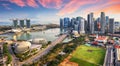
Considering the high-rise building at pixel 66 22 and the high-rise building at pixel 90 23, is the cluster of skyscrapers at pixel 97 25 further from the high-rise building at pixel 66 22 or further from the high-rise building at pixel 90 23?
the high-rise building at pixel 66 22

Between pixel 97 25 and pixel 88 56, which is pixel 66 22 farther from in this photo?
pixel 88 56

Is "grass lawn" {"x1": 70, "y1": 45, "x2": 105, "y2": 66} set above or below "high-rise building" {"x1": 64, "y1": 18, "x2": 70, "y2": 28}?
below

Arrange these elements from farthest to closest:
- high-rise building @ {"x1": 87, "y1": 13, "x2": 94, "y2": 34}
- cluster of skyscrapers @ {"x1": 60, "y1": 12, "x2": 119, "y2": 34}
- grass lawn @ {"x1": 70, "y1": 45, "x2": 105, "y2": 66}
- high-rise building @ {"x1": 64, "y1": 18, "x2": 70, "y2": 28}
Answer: high-rise building @ {"x1": 64, "y1": 18, "x2": 70, "y2": 28}
high-rise building @ {"x1": 87, "y1": 13, "x2": 94, "y2": 34}
cluster of skyscrapers @ {"x1": 60, "y1": 12, "x2": 119, "y2": 34}
grass lawn @ {"x1": 70, "y1": 45, "x2": 105, "y2": 66}

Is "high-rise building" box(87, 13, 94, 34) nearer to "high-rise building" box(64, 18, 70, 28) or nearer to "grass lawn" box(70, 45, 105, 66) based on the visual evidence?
"high-rise building" box(64, 18, 70, 28)

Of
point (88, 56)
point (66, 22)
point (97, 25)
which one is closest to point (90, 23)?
point (97, 25)

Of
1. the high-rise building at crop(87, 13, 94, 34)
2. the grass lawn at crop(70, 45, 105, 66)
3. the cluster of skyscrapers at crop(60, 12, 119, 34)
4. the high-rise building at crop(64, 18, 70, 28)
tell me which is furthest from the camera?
the high-rise building at crop(64, 18, 70, 28)

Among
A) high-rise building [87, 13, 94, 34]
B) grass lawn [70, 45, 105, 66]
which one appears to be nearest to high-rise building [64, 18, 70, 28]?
high-rise building [87, 13, 94, 34]

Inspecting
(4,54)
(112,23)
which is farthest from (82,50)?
(112,23)

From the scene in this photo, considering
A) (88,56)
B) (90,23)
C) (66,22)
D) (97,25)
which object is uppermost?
(66,22)

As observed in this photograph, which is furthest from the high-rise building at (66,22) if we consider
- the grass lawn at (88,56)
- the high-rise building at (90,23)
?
the grass lawn at (88,56)
